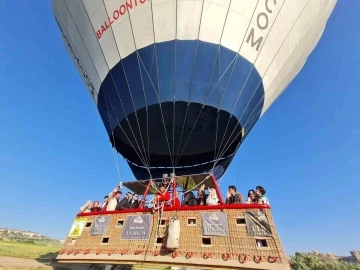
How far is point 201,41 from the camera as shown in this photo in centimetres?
698

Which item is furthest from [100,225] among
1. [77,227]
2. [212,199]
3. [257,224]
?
[257,224]

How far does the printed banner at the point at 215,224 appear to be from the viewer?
4.68m

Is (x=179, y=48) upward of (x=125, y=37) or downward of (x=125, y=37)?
downward

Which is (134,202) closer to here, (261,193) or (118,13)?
(261,193)

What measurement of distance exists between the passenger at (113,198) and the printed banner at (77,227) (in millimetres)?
708

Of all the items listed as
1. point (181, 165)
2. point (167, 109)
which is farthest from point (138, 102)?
point (181, 165)

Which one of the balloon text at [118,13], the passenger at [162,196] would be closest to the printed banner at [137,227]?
the passenger at [162,196]

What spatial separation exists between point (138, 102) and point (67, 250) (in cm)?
443

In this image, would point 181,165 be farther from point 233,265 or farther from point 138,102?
point 233,265

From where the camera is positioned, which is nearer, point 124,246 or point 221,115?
point 124,246

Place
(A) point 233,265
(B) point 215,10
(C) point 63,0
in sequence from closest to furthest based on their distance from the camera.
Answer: (A) point 233,265 < (B) point 215,10 < (C) point 63,0

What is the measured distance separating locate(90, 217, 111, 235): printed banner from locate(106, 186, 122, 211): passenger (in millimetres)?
641

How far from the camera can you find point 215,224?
4.79 metres

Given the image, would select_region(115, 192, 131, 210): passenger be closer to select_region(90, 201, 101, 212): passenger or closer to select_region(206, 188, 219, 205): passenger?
select_region(90, 201, 101, 212): passenger
